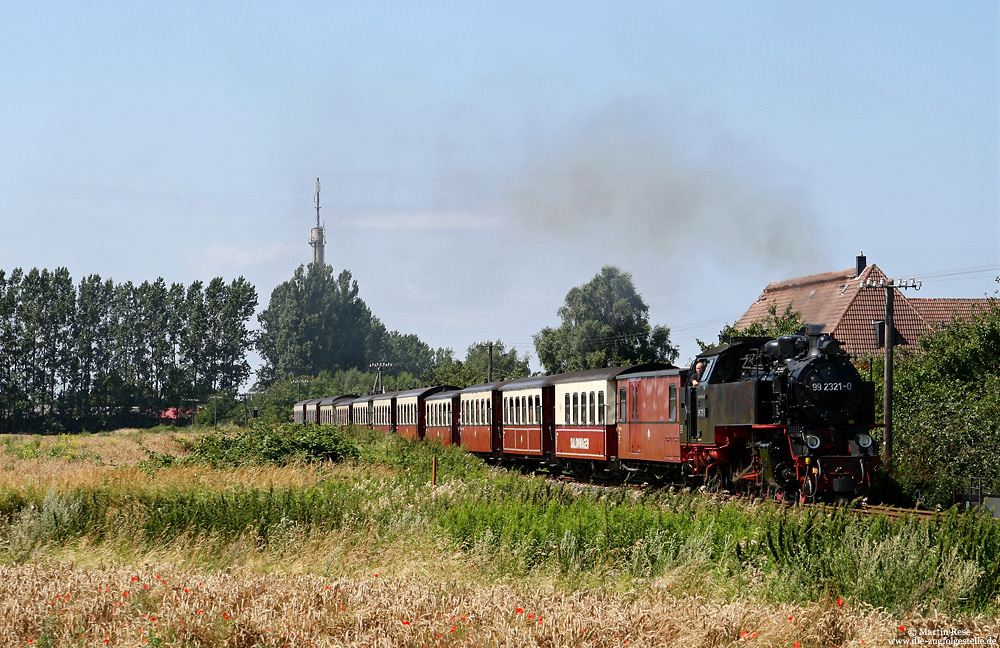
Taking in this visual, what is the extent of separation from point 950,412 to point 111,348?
90.6 m

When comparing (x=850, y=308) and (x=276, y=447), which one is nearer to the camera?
(x=276, y=447)

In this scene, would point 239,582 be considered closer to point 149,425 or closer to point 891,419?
point 891,419

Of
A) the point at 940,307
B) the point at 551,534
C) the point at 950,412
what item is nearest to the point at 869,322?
the point at 940,307

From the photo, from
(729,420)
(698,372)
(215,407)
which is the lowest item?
(215,407)

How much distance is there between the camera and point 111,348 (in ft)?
338

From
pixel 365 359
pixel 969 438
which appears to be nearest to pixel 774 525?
pixel 969 438

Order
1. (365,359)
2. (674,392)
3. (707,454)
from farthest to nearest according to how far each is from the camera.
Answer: (365,359)
(674,392)
(707,454)

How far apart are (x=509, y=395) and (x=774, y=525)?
22337mm

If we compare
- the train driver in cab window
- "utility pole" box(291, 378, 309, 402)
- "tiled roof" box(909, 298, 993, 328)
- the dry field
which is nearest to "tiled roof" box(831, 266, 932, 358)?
"tiled roof" box(909, 298, 993, 328)

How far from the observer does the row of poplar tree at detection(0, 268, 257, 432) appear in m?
97.2

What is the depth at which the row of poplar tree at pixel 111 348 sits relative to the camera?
97.2m

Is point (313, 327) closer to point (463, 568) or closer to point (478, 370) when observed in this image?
point (478, 370)

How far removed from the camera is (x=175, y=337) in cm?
10600

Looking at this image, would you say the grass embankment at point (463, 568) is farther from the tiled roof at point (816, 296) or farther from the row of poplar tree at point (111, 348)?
the row of poplar tree at point (111, 348)
